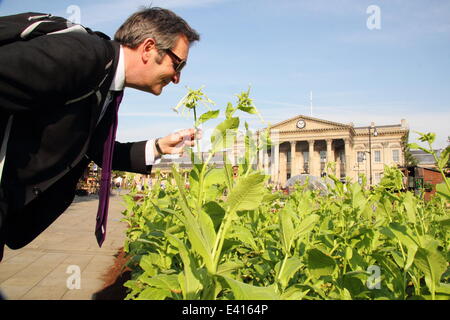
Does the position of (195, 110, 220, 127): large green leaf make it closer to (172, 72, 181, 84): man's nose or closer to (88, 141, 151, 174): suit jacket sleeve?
(172, 72, 181, 84): man's nose

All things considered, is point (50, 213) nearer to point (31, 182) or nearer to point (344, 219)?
point (31, 182)

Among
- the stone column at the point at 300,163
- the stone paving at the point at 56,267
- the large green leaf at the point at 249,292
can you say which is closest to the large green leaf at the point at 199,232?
the large green leaf at the point at 249,292

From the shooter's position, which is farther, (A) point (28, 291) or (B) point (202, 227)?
(A) point (28, 291)

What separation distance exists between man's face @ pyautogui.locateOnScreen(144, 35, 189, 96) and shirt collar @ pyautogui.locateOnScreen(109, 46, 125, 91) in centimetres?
11

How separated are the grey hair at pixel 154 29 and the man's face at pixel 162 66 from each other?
0.10ft

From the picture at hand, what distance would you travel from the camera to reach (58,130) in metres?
1.43

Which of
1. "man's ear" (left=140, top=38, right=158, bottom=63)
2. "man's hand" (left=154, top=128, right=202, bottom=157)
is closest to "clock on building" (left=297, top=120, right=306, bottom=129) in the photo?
"man's hand" (left=154, top=128, right=202, bottom=157)

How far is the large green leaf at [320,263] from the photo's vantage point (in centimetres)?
140

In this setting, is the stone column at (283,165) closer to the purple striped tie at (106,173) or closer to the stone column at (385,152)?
the stone column at (385,152)

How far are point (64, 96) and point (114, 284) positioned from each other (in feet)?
11.0

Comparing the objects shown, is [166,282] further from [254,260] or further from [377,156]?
[377,156]

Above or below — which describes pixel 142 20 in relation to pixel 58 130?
above
